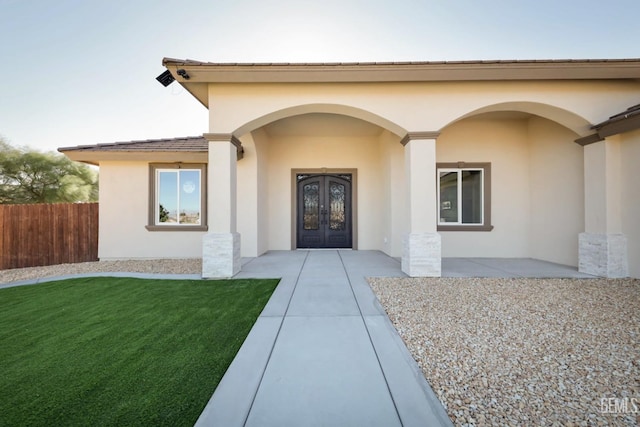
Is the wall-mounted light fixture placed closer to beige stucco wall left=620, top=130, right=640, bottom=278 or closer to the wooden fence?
the wooden fence

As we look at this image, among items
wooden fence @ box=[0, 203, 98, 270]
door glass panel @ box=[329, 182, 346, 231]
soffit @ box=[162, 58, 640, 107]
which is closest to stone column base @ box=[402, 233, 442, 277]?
soffit @ box=[162, 58, 640, 107]

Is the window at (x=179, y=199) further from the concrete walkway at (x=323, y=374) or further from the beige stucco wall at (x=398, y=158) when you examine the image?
the concrete walkway at (x=323, y=374)

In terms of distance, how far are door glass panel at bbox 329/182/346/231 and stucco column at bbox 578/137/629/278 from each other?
5824 mm

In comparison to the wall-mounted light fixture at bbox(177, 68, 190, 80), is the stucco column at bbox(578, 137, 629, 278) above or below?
below

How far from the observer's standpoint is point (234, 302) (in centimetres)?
374

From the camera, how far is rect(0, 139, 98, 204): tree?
Result: 1334cm

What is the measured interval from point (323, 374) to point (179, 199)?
7.02 m

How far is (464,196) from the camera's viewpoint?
7402 mm

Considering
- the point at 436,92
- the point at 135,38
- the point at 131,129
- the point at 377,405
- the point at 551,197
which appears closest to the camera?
the point at 377,405

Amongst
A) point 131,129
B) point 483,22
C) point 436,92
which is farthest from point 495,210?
point 131,129

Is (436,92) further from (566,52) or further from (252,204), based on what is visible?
(566,52)

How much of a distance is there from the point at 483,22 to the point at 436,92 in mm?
6052

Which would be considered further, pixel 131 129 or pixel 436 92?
pixel 131 129

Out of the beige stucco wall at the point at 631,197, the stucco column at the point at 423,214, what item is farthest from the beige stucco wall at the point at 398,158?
the stucco column at the point at 423,214
